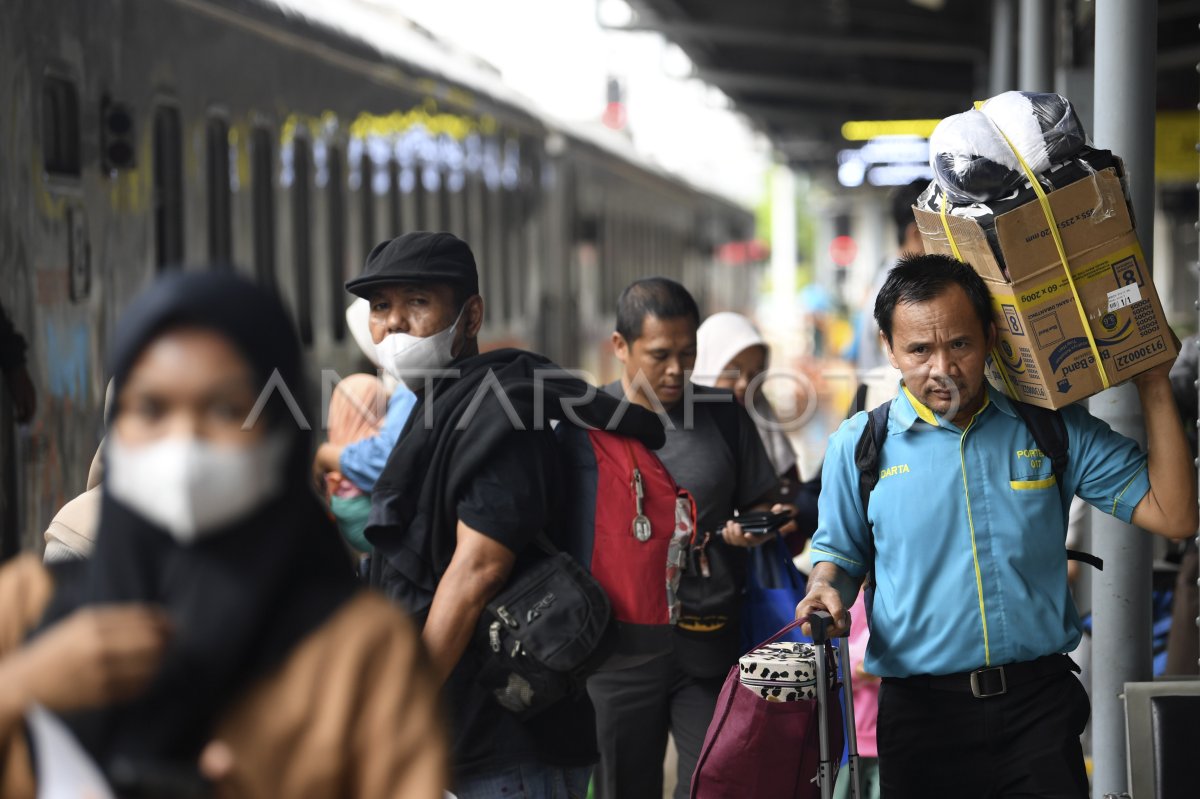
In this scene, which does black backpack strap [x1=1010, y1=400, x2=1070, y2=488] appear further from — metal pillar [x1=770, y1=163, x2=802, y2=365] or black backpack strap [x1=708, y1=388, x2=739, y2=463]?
metal pillar [x1=770, y1=163, x2=802, y2=365]

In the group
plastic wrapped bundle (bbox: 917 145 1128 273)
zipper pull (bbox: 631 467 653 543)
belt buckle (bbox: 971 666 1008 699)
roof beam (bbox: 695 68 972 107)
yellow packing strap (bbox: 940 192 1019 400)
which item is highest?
roof beam (bbox: 695 68 972 107)

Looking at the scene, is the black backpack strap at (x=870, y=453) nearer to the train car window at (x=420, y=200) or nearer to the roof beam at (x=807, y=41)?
the train car window at (x=420, y=200)

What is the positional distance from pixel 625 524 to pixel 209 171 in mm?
4206

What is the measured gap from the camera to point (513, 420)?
340 centimetres

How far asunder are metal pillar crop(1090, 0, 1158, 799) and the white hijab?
1.49 meters

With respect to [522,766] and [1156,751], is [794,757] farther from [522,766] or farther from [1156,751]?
[1156,751]

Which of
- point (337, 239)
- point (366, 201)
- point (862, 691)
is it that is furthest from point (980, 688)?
point (366, 201)

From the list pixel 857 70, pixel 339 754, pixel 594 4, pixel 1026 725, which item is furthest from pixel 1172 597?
pixel 857 70

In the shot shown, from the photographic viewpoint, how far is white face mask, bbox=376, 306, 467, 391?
3.68 meters

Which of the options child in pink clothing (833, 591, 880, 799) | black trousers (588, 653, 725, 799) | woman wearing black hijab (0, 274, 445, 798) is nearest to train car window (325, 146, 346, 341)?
child in pink clothing (833, 591, 880, 799)

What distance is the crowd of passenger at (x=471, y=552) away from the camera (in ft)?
5.99

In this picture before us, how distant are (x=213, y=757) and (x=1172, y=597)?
4507 mm

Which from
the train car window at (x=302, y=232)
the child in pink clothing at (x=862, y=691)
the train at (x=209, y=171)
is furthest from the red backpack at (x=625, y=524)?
the train car window at (x=302, y=232)

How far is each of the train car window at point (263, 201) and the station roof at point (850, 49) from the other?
4.41m
